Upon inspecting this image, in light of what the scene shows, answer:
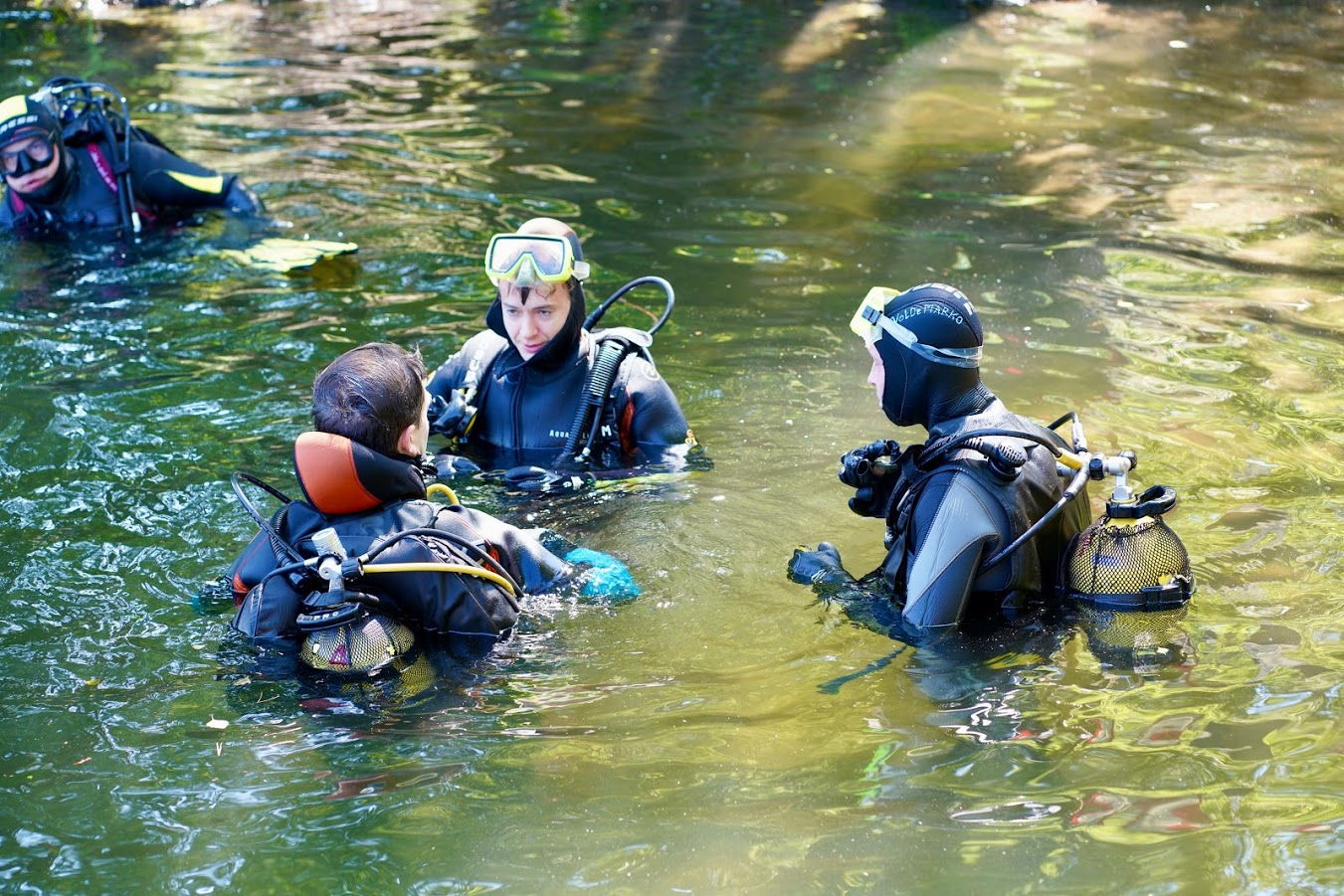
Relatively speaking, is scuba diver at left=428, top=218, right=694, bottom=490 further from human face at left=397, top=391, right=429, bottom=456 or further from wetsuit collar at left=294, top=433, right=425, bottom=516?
wetsuit collar at left=294, top=433, right=425, bottom=516

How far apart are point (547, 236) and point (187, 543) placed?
177cm

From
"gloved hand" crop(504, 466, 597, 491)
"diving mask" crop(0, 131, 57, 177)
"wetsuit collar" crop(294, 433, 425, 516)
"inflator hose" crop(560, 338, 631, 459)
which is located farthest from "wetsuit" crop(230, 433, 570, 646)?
"diving mask" crop(0, 131, 57, 177)

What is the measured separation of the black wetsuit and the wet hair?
1631mm

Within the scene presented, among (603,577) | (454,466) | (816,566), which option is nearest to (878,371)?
(816,566)

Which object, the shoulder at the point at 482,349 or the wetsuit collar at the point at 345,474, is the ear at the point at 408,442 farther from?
the shoulder at the point at 482,349

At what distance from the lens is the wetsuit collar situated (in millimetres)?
3594

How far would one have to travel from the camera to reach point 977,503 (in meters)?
3.81

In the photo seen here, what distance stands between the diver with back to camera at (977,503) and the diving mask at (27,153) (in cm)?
586

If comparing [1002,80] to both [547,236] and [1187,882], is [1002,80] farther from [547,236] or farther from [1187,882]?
[1187,882]

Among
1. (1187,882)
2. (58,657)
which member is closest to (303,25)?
(58,657)

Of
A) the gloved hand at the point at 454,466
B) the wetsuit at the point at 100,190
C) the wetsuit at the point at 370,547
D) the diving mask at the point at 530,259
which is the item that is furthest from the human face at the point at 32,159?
the wetsuit at the point at 370,547

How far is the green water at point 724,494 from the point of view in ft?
10.6

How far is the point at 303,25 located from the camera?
14734 millimetres

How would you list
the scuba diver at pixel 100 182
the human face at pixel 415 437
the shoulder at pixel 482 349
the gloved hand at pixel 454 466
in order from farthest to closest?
Answer: the scuba diver at pixel 100 182
the shoulder at pixel 482 349
the gloved hand at pixel 454 466
the human face at pixel 415 437
